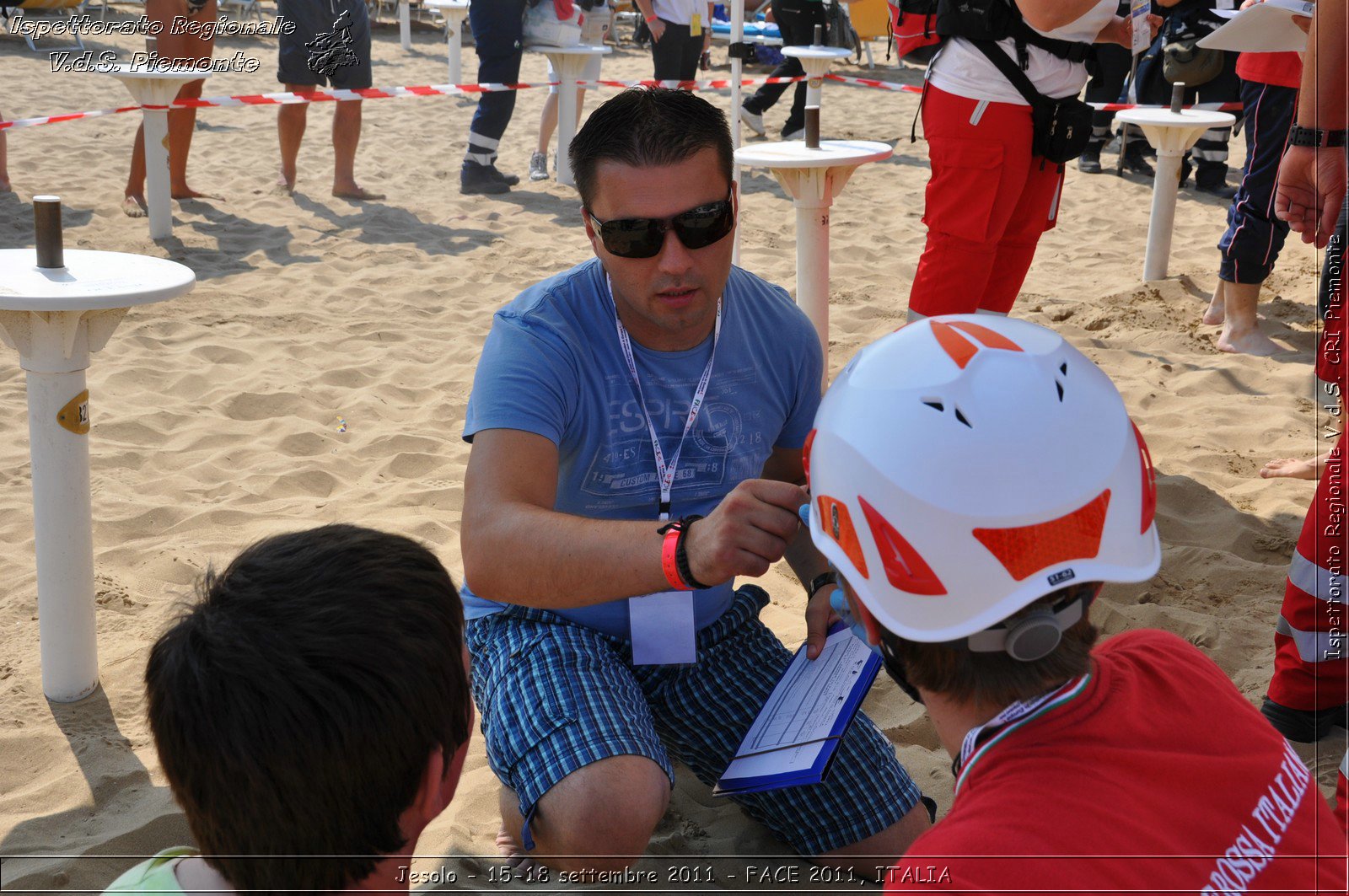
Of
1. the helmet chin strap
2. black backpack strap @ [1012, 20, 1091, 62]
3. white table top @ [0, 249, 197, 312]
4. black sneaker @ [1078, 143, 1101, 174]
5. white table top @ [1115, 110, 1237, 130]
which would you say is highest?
black backpack strap @ [1012, 20, 1091, 62]

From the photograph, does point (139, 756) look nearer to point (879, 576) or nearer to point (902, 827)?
point (902, 827)

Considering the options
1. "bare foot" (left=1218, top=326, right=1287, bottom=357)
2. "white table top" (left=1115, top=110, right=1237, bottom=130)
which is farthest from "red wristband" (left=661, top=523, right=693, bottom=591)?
→ "white table top" (left=1115, top=110, right=1237, bottom=130)

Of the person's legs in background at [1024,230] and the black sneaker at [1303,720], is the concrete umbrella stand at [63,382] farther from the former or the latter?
the black sneaker at [1303,720]

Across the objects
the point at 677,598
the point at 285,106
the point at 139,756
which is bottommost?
the point at 139,756

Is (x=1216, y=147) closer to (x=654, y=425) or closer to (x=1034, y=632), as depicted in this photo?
(x=654, y=425)

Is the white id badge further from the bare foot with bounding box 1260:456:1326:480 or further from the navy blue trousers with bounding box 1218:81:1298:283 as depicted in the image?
the navy blue trousers with bounding box 1218:81:1298:283

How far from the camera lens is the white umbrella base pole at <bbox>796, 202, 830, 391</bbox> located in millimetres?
4582

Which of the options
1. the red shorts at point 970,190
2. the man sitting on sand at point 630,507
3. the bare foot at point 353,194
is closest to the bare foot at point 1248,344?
the red shorts at point 970,190

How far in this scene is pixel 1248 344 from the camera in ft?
18.2

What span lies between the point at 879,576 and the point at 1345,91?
94.8 inches

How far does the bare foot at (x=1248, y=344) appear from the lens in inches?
217

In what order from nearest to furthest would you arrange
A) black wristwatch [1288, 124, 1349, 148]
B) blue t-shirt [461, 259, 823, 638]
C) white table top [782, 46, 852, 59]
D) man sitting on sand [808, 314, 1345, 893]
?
1. man sitting on sand [808, 314, 1345, 893]
2. blue t-shirt [461, 259, 823, 638]
3. black wristwatch [1288, 124, 1349, 148]
4. white table top [782, 46, 852, 59]

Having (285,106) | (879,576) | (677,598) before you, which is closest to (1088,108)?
(677,598)

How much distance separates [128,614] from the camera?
3381mm
